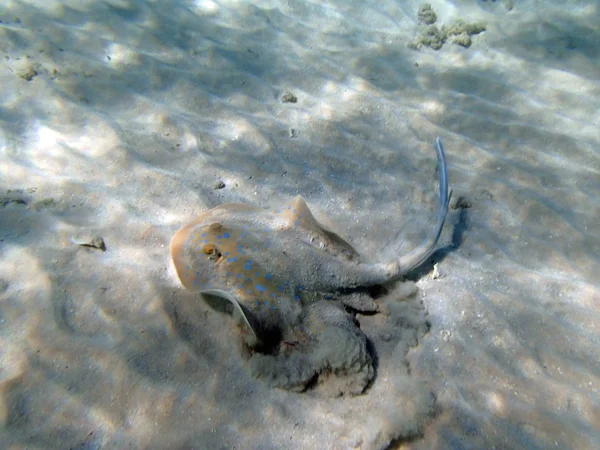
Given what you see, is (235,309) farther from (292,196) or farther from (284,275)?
(292,196)

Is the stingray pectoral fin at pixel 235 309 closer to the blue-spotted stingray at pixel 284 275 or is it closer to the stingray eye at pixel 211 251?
the blue-spotted stingray at pixel 284 275

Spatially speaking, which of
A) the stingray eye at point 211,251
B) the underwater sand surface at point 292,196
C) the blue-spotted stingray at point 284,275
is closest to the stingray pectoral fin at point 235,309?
the blue-spotted stingray at point 284,275

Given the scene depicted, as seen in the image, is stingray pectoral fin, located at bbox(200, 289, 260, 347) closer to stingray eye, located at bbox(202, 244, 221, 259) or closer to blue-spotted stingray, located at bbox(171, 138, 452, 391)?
blue-spotted stingray, located at bbox(171, 138, 452, 391)

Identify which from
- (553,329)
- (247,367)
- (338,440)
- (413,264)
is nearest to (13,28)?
(247,367)

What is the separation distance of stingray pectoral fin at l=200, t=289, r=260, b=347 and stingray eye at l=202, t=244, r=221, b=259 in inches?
13.7

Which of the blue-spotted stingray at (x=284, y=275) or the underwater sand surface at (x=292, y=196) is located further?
the blue-spotted stingray at (x=284, y=275)

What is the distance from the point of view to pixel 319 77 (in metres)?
6.75

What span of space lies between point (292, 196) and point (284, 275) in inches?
62.5

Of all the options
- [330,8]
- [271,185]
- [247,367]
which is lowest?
[247,367]

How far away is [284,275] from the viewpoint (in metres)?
3.39

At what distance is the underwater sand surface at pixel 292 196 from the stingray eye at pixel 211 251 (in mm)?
524

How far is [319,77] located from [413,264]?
4475 millimetres

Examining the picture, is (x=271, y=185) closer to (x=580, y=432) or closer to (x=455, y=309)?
(x=455, y=309)

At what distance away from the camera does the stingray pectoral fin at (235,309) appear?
2.97 m
